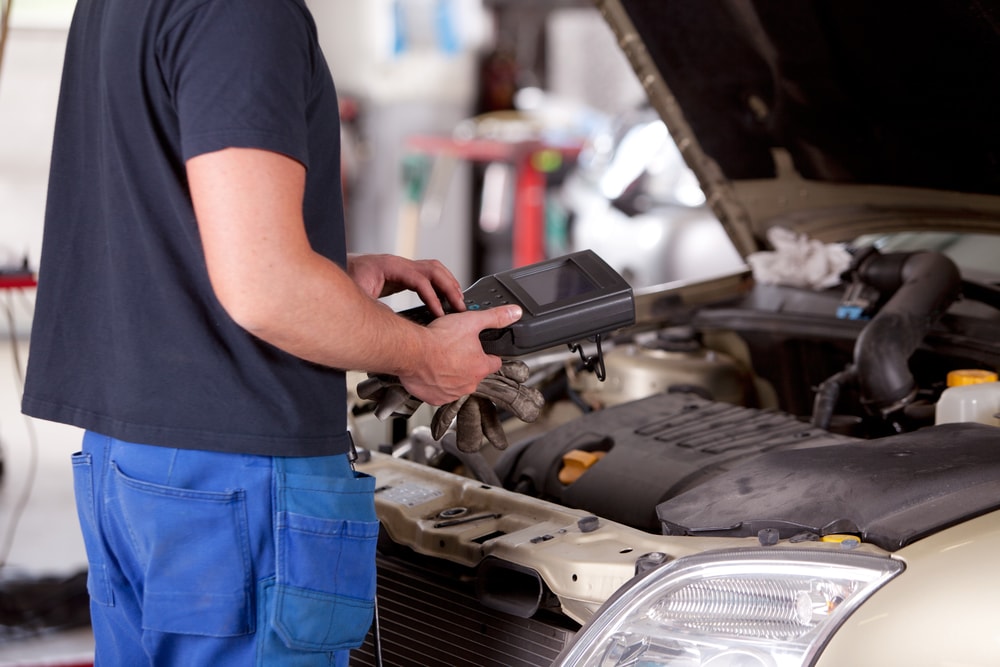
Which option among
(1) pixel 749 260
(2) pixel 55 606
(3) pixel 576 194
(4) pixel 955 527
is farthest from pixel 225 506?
(3) pixel 576 194

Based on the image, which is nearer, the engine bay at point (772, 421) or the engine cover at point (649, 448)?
the engine bay at point (772, 421)

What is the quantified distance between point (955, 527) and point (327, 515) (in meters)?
0.70

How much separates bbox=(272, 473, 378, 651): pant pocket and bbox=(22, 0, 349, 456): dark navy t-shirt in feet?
0.17

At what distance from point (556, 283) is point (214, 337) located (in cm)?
46

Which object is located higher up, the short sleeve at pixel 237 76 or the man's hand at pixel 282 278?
the short sleeve at pixel 237 76

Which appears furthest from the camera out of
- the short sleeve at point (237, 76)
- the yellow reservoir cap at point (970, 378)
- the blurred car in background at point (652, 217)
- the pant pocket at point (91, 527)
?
the blurred car in background at point (652, 217)

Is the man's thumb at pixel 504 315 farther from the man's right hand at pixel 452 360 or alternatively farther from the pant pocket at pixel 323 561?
the pant pocket at pixel 323 561

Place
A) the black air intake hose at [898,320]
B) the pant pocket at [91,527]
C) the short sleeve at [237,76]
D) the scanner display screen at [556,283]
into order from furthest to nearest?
the black air intake hose at [898,320]
the scanner display screen at [556,283]
the pant pocket at [91,527]
the short sleeve at [237,76]

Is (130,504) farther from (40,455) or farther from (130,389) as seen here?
(40,455)

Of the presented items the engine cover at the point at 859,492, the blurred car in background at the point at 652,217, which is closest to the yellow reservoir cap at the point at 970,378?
the engine cover at the point at 859,492

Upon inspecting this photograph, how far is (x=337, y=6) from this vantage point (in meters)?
7.24

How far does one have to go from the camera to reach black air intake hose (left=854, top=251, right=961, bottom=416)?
1.90 m

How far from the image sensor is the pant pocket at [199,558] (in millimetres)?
1227

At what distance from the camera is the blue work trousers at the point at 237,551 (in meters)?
1.23
